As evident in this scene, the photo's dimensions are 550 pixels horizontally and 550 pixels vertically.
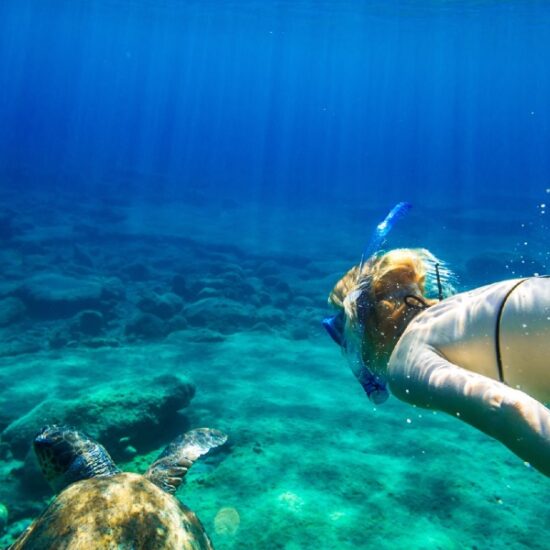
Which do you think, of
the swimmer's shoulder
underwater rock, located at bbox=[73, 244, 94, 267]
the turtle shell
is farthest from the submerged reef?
the swimmer's shoulder

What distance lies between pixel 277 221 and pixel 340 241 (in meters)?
7.22

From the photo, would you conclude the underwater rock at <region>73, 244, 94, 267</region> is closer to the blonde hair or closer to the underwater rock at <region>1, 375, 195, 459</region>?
the underwater rock at <region>1, 375, 195, 459</region>

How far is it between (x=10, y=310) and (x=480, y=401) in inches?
520

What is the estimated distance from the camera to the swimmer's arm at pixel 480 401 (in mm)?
1264

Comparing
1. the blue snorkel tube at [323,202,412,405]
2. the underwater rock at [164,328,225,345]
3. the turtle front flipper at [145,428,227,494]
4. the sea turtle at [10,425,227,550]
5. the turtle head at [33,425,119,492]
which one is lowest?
the underwater rock at [164,328,225,345]

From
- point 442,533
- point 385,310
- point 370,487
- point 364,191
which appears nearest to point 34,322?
point 370,487

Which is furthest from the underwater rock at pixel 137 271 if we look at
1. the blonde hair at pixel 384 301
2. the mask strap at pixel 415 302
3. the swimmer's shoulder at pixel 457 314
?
the swimmer's shoulder at pixel 457 314

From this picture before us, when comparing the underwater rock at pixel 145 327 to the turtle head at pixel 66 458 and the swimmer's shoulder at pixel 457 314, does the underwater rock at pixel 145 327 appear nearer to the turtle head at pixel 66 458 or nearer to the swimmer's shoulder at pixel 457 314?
the turtle head at pixel 66 458

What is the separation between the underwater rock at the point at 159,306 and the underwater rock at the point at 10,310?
3106 millimetres

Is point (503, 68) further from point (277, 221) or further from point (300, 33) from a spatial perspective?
point (277, 221)

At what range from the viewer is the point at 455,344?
180 centimetres

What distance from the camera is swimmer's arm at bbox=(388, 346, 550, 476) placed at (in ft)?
4.15

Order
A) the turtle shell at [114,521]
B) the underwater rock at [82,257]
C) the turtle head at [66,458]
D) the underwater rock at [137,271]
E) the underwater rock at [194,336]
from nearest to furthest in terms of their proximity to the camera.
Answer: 1. the turtle shell at [114,521]
2. the turtle head at [66,458]
3. the underwater rock at [194,336]
4. the underwater rock at [137,271]
5. the underwater rock at [82,257]

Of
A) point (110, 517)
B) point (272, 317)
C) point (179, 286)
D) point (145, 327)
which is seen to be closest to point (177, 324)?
point (145, 327)
